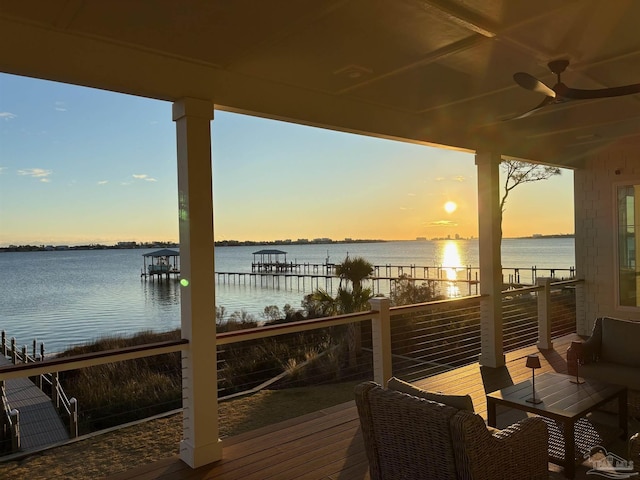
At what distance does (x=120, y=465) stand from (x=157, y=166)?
77.4ft

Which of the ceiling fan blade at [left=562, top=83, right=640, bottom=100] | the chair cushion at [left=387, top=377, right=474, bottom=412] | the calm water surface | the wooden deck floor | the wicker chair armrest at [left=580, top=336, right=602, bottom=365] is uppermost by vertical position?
the ceiling fan blade at [left=562, top=83, right=640, bottom=100]

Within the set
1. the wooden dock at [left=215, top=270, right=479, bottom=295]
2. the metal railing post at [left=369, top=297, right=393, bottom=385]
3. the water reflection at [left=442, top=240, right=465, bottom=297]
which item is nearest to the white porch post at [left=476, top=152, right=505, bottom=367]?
the metal railing post at [left=369, top=297, right=393, bottom=385]

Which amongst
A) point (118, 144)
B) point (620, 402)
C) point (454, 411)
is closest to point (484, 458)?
point (454, 411)

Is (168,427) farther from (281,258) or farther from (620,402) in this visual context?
(281,258)

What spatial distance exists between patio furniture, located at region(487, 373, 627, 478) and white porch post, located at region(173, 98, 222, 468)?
2081 millimetres

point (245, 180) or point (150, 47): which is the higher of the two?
point (245, 180)

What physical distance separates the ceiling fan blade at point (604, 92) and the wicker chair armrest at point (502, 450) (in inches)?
85.6

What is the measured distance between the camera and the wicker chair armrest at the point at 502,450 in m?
1.96

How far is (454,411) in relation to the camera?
2002 millimetres

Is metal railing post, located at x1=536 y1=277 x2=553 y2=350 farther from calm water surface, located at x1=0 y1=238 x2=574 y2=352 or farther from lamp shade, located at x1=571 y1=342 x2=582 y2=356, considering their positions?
calm water surface, located at x1=0 y1=238 x2=574 y2=352

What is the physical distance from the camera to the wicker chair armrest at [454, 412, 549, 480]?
6.43ft

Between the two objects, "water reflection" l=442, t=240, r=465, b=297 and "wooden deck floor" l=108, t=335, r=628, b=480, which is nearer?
"wooden deck floor" l=108, t=335, r=628, b=480

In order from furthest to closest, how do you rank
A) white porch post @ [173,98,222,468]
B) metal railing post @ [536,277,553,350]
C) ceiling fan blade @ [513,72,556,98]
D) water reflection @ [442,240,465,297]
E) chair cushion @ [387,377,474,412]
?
water reflection @ [442,240,465,297] < metal railing post @ [536,277,553,350] < white porch post @ [173,98,222,468] < ceiling fan blade @ [513,72,556,98] < chair cushion @ [387,377,474,412]

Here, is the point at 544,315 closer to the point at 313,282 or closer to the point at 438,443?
the point at 438,443
